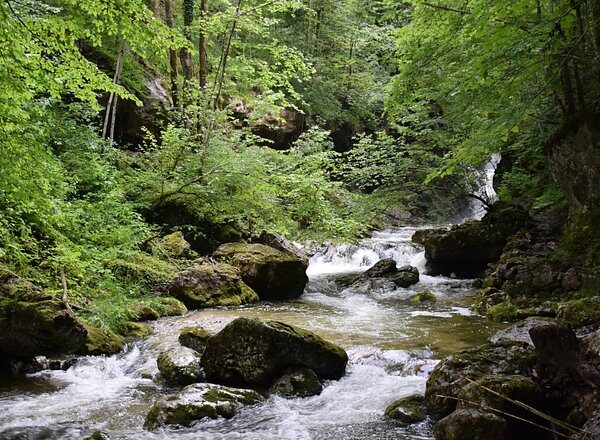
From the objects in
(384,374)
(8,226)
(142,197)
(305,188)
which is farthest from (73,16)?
(142,197)

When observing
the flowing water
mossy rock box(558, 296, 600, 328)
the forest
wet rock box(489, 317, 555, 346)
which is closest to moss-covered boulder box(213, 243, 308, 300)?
the forest

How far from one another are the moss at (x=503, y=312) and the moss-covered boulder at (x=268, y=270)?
16.5ft

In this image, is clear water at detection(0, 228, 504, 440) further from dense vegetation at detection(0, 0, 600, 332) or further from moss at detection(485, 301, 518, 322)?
dense vegetation at detection(0, 0, 600, 332)

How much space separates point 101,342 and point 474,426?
5520 millimetres

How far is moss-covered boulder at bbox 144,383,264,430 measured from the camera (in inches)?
194

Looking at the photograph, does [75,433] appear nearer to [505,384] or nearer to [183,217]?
[505,384]

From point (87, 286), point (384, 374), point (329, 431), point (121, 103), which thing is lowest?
point (329, 431)

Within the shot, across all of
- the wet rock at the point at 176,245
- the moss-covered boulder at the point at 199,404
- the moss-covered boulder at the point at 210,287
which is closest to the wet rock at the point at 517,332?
the moss-covered boulder at the point at 199,404

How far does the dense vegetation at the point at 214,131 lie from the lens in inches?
212

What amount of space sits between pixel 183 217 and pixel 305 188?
4.21 metres

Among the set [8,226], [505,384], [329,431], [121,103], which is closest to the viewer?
[505,384]

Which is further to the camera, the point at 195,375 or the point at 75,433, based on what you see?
the point at 195,375

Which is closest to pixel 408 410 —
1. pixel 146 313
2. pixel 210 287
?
pixel 146 313

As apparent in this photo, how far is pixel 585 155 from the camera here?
9461mm
